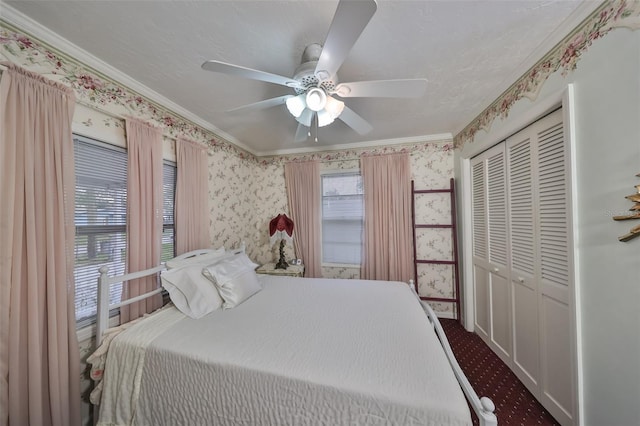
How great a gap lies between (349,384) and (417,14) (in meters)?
1.89

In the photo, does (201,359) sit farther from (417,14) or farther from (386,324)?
(417,14)

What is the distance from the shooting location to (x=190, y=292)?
167 centimetres

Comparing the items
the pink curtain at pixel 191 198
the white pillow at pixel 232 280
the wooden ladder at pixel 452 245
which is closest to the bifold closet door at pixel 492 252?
the wooden ladder at pixel 452 245

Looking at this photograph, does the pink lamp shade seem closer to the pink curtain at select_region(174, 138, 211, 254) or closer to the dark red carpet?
the pink curtain at select_region(174, 138, 211, 254)

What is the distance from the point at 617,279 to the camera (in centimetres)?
104

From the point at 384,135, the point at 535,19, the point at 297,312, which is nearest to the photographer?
the point at 535,19

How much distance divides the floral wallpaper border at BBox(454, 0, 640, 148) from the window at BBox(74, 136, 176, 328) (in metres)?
3.10

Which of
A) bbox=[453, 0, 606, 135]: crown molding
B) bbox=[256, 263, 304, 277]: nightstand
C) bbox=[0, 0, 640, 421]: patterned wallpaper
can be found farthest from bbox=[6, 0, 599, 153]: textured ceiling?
bbox=[256, 263, 304, 277]: nightstand

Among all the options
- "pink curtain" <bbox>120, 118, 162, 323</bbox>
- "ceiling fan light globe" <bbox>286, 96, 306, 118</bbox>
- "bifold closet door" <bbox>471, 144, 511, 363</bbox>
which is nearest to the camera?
"ceiling fan light globe" <bbox>286, 96, 306, 118</bbox>

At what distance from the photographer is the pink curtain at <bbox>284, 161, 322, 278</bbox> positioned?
322 cm

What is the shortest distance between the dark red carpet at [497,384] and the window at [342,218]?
4.99ft

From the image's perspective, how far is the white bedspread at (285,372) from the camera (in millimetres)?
920

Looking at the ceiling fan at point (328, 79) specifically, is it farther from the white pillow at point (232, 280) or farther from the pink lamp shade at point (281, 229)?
the pink lamp shade at point (281, 229)

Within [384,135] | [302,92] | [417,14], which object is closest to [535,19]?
[417,14]
